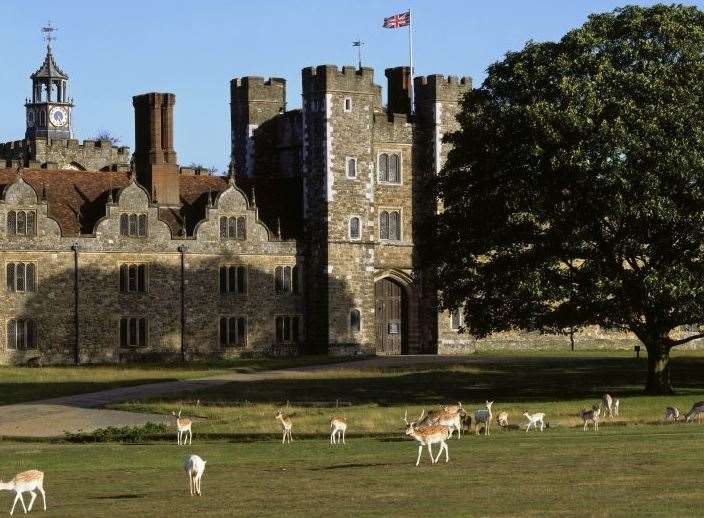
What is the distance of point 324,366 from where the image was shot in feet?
257

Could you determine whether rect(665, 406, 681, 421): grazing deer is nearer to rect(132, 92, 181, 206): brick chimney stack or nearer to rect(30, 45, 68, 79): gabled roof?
rect(132, 92, 181, 206): brick chimney stack

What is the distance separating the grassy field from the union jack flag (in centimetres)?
2269

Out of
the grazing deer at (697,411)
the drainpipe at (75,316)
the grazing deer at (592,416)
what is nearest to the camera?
the grazing deer at (592,416)

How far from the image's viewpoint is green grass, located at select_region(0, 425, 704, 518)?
27469 millimetres

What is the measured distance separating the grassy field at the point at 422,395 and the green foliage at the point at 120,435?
158cm

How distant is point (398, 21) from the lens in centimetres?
9350

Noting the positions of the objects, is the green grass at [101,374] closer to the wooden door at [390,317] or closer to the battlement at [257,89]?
the wooden door at [390,317]

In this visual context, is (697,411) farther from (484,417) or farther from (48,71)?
(48,71)

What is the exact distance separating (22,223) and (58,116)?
7323cm

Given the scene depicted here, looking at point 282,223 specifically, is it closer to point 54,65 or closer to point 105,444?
point 105,444

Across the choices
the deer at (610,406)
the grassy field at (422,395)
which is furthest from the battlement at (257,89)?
the deer at (610,406)

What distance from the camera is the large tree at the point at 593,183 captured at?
2169 inches

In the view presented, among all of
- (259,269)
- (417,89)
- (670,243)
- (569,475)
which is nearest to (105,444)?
(569,475)

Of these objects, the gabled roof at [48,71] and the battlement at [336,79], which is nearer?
the battlement at [336,79]
